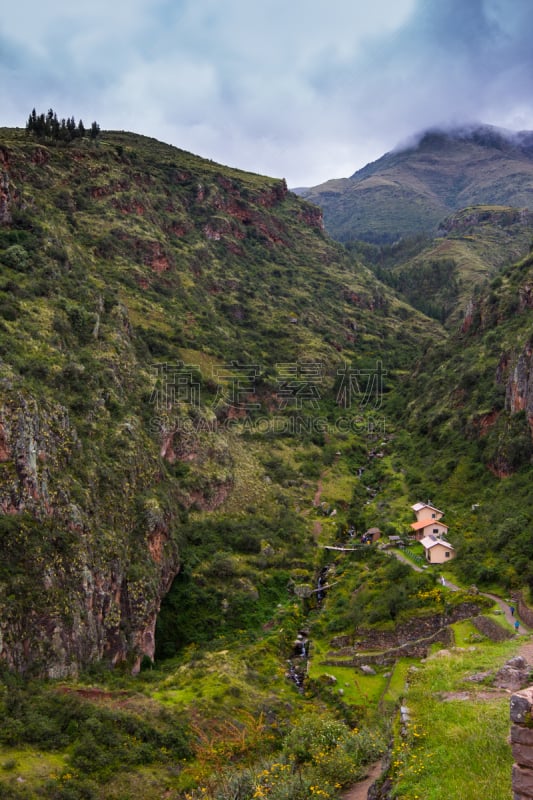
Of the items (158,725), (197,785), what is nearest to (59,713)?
(158,725)

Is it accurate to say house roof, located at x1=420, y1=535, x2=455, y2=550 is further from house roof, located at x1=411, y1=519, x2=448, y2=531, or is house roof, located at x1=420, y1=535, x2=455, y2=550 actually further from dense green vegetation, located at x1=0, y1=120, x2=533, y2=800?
house roof, located at x1=411, y1=519, x2=448, y2=531

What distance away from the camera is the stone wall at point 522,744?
9.40 meters

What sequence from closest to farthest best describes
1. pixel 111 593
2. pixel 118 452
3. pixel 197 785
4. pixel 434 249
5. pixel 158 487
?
pixel 197 785, pixel 111 593, pixel 118 452, pixel 158 487, pixel 434 249

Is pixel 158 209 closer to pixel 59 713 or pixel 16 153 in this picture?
pixel 16 153

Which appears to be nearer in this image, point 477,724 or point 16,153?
point 477,724

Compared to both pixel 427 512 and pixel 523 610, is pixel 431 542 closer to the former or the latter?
pixel 427 512

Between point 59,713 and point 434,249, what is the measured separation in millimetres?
181048

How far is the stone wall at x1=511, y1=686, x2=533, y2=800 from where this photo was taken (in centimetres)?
940

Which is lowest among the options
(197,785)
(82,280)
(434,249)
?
(197,785)

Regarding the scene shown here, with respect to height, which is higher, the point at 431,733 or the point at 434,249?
the point at 434,249

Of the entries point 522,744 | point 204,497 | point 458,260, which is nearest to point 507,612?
point 522,744

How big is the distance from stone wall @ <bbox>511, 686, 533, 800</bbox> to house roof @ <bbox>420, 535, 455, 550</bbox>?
34.6 m

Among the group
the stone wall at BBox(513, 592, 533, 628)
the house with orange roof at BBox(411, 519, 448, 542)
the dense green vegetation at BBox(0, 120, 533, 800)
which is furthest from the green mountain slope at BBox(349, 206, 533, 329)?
the stone wall at BBox(513, 592, 533, 628)

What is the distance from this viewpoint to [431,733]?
55.6 feet
